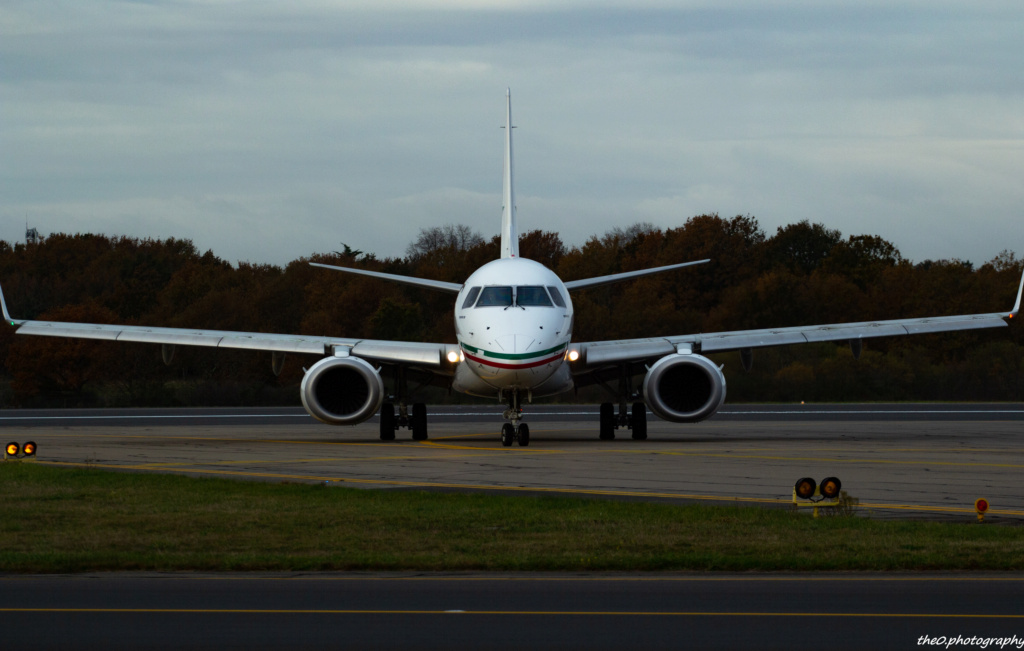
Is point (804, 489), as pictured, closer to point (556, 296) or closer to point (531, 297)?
point (531, 297)

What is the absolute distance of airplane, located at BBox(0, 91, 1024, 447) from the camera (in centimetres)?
2617

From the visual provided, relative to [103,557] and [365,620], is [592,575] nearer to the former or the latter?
[365,620]

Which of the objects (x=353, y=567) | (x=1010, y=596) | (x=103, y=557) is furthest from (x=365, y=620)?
(x=1010, y=596)

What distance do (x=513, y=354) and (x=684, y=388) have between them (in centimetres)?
514

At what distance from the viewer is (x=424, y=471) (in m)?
20.6

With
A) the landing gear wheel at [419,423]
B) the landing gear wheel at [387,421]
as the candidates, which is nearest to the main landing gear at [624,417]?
the landing gear wheel at [419,423]

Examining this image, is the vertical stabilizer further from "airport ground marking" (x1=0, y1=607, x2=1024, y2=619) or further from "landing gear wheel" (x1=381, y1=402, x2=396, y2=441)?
"airport ground marking" (x1=0, y1=607, x2=1024, y2=619)

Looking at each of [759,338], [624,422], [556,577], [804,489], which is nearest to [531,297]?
[624,422]

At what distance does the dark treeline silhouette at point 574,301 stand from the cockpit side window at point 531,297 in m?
24.3

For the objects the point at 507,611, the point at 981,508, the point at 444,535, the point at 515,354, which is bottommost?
the point at 507,611

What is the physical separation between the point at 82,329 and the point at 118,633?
2220 centimetres

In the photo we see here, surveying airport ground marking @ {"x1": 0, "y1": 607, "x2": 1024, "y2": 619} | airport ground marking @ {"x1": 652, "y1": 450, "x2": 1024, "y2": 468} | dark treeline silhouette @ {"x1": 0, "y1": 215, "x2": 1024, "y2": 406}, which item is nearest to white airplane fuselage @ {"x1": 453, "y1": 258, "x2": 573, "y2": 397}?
airport ground marking @ {"x1": 652, "y1": 450, "x2": 1024, "y2": 468}

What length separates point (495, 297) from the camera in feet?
87.7

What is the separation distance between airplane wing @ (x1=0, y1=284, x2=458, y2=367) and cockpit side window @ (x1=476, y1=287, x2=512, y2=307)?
2.13m
